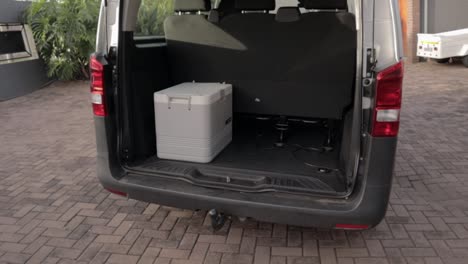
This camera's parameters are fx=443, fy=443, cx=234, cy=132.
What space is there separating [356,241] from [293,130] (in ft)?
4.98

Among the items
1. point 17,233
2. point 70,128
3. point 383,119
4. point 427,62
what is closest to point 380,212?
point 383,119

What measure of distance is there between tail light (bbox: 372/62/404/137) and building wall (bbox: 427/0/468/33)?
11787mm

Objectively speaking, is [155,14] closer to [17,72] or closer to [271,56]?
[271,56]

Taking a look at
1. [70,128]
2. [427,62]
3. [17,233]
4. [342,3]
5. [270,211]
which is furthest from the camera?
[427,62]

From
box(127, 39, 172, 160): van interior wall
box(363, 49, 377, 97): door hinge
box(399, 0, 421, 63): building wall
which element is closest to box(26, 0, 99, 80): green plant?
box(127, 39, 172, 160): van interior wall

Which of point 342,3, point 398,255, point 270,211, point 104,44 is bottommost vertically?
point 398,255

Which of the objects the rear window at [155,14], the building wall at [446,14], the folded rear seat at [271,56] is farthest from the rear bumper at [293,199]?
the building wall at [446,14]

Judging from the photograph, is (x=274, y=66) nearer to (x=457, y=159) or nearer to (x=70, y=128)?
(x=457, y=159)

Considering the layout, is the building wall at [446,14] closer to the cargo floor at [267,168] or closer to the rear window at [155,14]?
the rear window at [155,14]

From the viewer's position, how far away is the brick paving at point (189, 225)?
2.89 m

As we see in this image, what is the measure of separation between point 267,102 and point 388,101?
182 centimetres

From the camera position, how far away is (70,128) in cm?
633

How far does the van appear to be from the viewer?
7.86ft

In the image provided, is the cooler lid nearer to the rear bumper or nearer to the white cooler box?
the white cooler box
